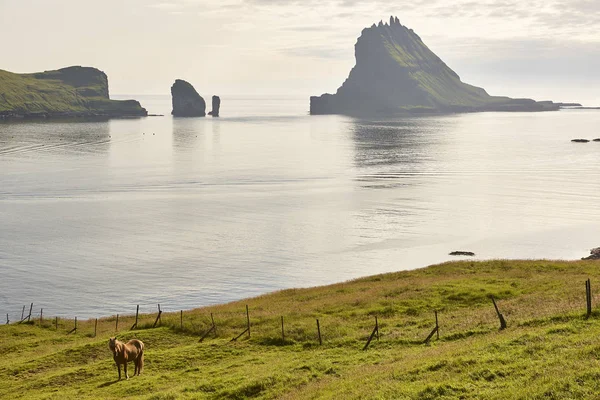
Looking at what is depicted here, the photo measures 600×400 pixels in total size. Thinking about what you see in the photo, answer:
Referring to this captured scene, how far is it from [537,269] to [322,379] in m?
45.6

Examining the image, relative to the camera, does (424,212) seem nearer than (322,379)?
No

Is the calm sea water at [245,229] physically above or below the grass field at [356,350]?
below

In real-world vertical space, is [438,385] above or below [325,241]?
above

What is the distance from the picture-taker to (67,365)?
4275 cm

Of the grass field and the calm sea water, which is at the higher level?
the grass field

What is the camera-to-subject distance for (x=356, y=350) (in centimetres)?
3866

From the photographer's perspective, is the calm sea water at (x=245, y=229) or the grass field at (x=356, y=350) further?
the calm sea water at (x=245, y=229)

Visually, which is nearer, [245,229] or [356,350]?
[356,350]

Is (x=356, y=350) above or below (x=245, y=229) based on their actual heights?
above

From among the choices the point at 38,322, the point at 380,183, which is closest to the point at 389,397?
the point at 38,322

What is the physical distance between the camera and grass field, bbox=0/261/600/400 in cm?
2708

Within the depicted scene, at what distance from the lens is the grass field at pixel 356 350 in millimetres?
27078

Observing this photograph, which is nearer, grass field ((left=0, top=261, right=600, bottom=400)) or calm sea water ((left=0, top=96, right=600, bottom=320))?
grass field ((left=0, top=261, right=600, bottom=400))

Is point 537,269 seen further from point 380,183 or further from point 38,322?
point 380,183
